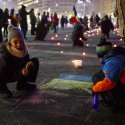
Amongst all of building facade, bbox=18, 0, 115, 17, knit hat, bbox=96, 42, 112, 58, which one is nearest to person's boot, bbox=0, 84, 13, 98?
knit hat, bbox=96, 42, 112, 58

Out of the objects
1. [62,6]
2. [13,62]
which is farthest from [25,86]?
[62,6]

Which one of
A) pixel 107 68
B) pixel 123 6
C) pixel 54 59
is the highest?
pixel 123 6

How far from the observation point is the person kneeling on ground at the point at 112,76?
4512 mm

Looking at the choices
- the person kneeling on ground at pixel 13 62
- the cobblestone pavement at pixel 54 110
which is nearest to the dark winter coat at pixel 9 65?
the person kneeling on ground at pixel 13 62

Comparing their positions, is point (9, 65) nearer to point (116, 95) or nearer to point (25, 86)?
point (25, 86)

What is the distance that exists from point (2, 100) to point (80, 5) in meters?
113

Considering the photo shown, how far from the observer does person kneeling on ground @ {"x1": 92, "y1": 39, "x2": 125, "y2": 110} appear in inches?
178

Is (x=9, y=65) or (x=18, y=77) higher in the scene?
(x=9, y=65)

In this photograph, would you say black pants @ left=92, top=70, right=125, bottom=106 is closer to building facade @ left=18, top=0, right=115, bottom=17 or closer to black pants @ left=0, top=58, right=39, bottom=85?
black pants @ left=0, top=58, right=39, bottom=85

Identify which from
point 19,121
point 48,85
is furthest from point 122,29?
point 19,121

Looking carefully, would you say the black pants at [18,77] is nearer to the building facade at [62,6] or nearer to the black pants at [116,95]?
the black pants at [116,95]

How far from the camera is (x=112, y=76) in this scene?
4.50 meters

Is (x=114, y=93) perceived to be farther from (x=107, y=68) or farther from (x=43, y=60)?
(x=43, y=60)

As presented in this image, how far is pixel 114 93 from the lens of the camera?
4836mm
